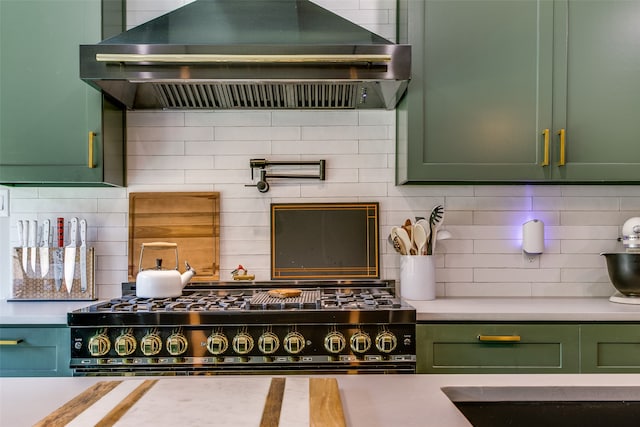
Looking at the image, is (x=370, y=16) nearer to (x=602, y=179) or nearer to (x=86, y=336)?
(x=602, y=179)

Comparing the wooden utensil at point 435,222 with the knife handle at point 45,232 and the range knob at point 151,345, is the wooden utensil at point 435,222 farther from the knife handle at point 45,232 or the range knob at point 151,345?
the knife handle at point 45,232

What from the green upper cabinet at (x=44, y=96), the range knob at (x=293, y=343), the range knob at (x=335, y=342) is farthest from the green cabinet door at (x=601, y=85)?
the green upper cabinet at (x=44, y=96)

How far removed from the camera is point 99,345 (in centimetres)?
193

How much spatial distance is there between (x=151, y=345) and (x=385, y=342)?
0.90 m

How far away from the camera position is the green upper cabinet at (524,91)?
7.59 feet

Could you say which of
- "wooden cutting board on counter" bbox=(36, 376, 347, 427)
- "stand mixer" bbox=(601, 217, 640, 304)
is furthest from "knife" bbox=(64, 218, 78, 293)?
"stand mixer" bbox=(601, 217, 640, 304)

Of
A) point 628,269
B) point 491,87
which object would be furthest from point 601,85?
point 628,269

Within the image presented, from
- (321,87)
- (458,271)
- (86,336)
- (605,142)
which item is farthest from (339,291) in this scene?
(605,142)

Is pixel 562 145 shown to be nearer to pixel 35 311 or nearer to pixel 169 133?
pixel 169 133

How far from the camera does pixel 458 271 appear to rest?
2691 mm

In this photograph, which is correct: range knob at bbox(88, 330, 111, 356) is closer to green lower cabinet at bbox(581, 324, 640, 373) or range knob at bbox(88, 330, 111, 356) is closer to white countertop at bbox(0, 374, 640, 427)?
white countertop at bbox(0, 374, 640, 427)

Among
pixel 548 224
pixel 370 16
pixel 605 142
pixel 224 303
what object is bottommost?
pixel 224 303

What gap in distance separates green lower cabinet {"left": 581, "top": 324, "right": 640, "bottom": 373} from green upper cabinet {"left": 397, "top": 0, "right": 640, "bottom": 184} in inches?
26.8

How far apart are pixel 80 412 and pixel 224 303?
4.28ft
